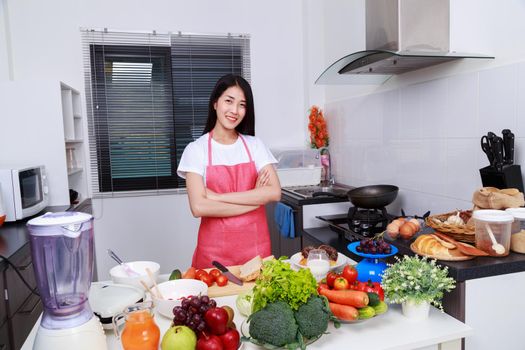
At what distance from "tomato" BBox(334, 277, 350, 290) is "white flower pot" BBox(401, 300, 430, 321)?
0.18 m

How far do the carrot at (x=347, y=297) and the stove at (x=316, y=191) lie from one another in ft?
5.57

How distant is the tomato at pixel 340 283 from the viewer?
45.2 inches

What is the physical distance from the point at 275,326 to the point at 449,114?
1.65 metres

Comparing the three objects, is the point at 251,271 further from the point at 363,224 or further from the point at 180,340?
the point at 363,224

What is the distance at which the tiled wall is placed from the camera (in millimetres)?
1786

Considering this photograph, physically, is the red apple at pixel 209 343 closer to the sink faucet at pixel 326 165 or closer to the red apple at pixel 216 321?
the red apple at pixel 216 321

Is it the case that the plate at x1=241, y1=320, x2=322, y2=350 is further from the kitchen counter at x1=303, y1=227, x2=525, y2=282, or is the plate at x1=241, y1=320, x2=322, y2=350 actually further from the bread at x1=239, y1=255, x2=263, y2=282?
the kitchen counter at x1=303, y1=227, x2=525, y2=282

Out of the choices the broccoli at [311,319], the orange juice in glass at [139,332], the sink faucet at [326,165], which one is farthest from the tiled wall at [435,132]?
the orange juice in glass at [139,332]

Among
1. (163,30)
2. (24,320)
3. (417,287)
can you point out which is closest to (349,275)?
(417,287)

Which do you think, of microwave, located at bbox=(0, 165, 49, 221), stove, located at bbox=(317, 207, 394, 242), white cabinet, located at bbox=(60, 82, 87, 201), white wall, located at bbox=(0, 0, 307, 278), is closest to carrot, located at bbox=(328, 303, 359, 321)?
stove, located at bbox=(317, 207, 394, 242)

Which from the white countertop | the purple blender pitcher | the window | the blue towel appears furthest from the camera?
the window

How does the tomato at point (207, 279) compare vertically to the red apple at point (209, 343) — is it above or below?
below

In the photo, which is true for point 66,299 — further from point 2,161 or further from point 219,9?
point 219,9

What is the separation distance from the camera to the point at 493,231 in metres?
1.32
